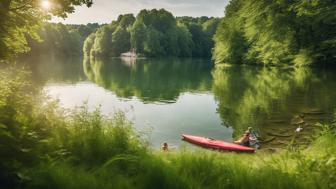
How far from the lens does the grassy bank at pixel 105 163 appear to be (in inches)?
257

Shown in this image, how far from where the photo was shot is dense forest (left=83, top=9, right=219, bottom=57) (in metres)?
133

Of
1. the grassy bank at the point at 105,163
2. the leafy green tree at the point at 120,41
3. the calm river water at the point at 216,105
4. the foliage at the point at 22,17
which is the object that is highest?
the leafy green tree at the point at 120,41

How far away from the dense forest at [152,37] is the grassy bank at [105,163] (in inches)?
4799

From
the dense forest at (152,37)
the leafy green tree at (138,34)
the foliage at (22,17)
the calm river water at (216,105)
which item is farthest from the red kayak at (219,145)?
the leafy green tree at (138,34)

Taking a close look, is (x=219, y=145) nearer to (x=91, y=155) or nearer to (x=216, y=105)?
(x=91, y=155)

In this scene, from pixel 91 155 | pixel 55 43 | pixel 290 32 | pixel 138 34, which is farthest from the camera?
Result: pixel 55 43

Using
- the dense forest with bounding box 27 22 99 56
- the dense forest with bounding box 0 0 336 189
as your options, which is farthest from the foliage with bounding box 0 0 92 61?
the dense forest with bounding box 27 22 99 56

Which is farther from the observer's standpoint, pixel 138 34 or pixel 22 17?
pixel 138 34

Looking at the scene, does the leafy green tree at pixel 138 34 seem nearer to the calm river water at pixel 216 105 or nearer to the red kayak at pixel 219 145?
the calm river water at pixel 216 105

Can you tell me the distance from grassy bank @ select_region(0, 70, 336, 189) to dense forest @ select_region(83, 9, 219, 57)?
12189cm

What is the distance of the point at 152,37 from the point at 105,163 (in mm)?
123591

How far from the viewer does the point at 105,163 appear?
7480mm

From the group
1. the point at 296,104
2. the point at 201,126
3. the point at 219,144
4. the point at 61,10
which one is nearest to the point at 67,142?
the point at 61,10

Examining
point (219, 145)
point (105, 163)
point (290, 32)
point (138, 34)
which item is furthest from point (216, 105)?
point (138, 34)
